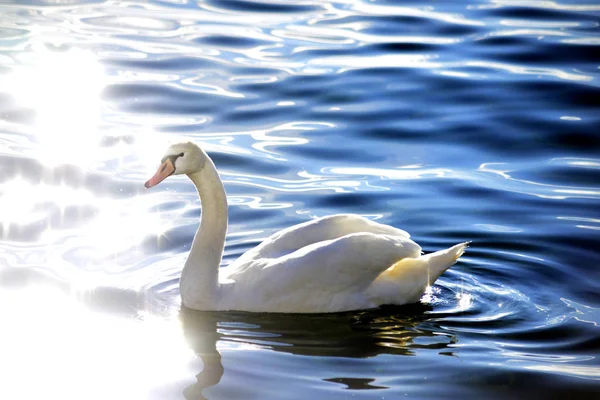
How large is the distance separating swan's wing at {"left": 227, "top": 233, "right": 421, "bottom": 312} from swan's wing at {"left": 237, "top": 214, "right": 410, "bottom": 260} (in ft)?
0.59

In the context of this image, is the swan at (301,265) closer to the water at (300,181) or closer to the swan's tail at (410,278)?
the swan's tail at (410,278)

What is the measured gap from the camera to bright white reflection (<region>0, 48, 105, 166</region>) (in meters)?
14.6

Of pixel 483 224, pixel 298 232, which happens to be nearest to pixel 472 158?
pixel 483 224

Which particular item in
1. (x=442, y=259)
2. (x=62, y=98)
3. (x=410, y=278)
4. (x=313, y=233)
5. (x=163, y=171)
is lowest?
(x=410, y=278)

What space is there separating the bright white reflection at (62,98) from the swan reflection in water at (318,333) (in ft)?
17.1

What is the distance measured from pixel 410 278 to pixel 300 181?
12.5 feet

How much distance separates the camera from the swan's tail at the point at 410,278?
31.9ft

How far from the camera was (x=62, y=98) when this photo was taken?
1684 centimetres

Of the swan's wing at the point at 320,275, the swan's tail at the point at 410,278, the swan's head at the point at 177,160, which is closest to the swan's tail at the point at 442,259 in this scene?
the swan's tail at the point at 410,278

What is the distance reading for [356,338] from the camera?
9.06 metres

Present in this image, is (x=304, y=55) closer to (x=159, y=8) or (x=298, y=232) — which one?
(x=159, y=8)

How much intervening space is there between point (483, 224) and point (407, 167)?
7.18 ft

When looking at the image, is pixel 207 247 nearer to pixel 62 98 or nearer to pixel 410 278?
pixel 410 278

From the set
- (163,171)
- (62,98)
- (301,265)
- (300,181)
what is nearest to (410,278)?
(301,265)
